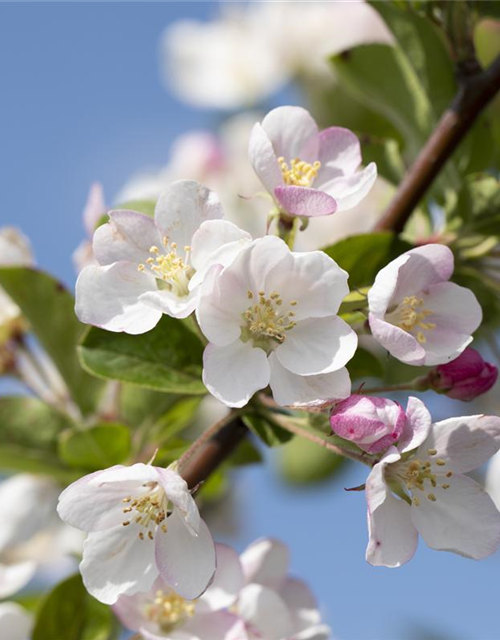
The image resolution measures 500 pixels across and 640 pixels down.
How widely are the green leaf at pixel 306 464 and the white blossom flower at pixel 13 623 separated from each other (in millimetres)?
1092

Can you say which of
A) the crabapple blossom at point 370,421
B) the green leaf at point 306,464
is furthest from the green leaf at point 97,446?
the green leaf at point 306,464

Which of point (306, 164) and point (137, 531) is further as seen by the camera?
point (306, 164)

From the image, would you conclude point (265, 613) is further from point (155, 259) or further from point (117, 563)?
point (155, 259)

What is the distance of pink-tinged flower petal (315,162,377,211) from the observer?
0.95 m

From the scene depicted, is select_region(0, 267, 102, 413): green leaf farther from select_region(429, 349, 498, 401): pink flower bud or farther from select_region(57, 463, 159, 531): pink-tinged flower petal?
select_region(429, 349, 498, 401): pink flower bud

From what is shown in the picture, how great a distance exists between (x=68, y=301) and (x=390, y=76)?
534mm

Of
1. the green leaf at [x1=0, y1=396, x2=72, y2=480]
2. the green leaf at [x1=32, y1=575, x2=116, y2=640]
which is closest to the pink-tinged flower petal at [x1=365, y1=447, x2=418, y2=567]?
the green leaf at [x1=32, y1=575, x2=116, y2=640]

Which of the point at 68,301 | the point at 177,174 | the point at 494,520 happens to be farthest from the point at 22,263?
the point at 177,174

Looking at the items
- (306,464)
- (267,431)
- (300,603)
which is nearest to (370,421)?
(267,431)

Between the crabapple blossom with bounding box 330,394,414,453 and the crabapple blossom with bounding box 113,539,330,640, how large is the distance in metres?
0.26

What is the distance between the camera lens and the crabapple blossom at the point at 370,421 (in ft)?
2.61

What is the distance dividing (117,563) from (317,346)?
274 mm

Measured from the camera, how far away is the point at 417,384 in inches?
38.8

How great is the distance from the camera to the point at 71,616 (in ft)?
3.75
